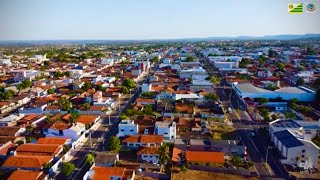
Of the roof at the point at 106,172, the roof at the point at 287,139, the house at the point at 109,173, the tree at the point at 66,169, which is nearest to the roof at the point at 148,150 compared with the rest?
the house at the point at 109,173

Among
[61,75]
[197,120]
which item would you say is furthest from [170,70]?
[197,120]

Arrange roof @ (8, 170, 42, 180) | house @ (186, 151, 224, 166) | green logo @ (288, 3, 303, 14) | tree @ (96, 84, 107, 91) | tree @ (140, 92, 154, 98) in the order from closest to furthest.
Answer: roof @ (8, 170, 42, 180) → house @ (186, 151, 224, 166) → green logo @ (288, 3, 303, 14) → tree @ (140, 92, 154, 98) → tree @ (96, 84, 107, 91)

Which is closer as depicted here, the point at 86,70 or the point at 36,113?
the point at 36,113

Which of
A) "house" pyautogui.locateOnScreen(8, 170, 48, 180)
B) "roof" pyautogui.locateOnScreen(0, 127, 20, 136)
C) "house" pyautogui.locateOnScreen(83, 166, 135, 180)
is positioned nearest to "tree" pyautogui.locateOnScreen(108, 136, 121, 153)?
"house" pyautogui.locateOnScreen(83, 166, 135, 180)

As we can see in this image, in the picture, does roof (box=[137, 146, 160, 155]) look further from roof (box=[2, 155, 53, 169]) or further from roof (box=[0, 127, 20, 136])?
roof (box=[0, 127, 20, 136])

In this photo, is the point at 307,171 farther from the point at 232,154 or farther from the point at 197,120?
the point at 197,120
